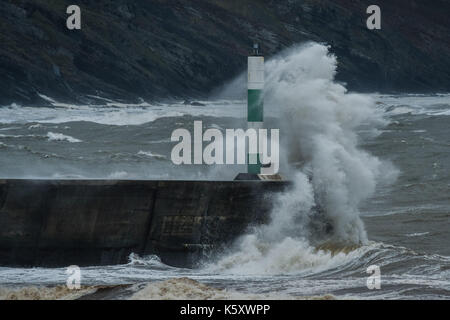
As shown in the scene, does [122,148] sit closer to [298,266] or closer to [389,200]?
[389,200]

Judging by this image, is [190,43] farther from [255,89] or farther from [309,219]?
[309,219]

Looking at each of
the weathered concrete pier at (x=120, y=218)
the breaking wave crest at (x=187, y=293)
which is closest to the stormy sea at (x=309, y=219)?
the breaking wave crest at (x=187, y=293)

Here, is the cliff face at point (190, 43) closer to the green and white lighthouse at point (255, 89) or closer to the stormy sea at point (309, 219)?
the stormy sea at point (309, 219)

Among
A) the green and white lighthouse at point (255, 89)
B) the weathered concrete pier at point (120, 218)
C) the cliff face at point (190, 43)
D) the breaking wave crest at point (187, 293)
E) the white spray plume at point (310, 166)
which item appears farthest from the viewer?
the cliff face at point (190, 43)

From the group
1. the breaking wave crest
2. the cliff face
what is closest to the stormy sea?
the breaking wave crest

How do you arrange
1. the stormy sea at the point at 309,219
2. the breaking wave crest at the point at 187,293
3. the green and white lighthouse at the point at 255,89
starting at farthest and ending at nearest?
the green and white lighthouse at the point at 255,89 < the stormy sea at the point at 309,219 < the breaking wave crest at the point at 187,293

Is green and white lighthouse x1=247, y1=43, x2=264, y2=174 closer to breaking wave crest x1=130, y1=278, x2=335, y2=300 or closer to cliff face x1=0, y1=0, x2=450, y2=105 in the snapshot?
breaking wave crest x1=130, y1=278, x2=335, y2=300

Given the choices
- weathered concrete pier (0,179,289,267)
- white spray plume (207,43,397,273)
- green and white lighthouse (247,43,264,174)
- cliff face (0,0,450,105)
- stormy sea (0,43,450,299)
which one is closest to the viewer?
stormy sea (0,43,450,299)
